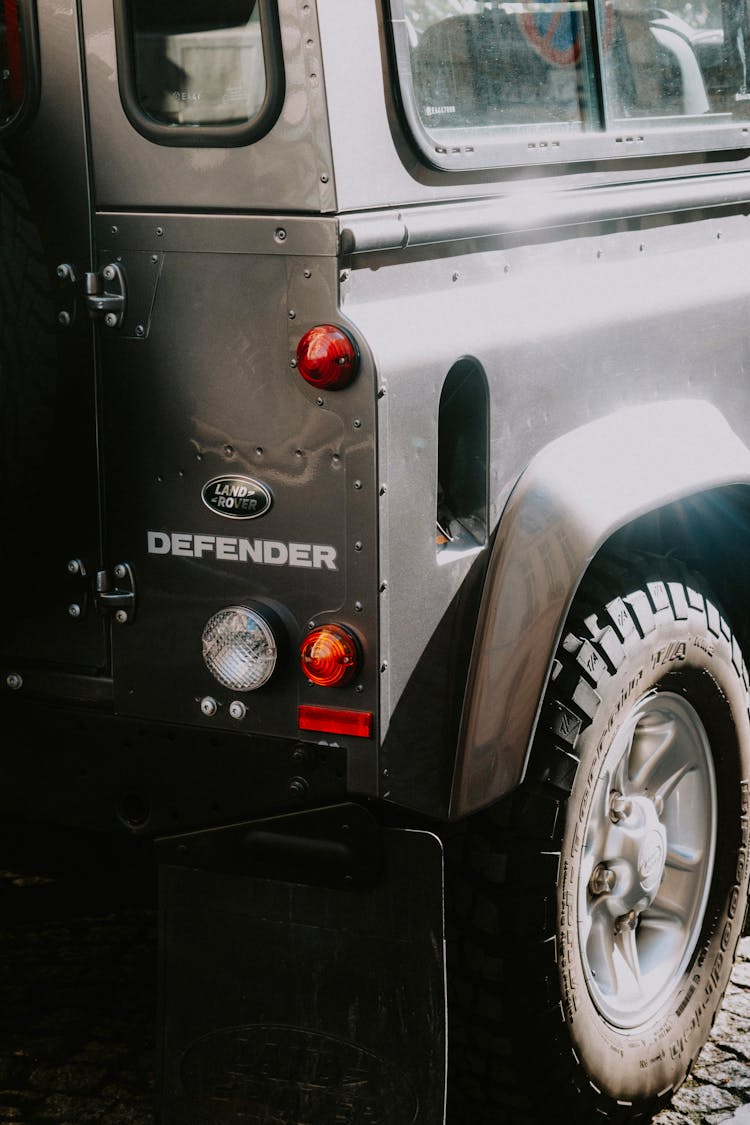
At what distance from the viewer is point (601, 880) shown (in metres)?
3.04

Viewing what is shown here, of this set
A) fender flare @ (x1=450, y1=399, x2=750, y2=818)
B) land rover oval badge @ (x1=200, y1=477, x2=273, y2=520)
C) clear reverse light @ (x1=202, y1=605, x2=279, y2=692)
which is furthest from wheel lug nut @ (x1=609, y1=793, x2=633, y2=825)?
land rover oval badge @ (x1=200, y1=477, x2=273, y2=520)

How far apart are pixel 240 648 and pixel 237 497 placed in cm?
24

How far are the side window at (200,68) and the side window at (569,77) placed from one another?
0.22 metres

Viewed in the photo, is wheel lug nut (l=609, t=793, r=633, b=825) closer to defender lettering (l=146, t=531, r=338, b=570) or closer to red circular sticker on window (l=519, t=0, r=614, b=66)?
defender lettering (l=146, t=531, r=338, b=570)

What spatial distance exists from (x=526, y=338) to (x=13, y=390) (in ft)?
2.83

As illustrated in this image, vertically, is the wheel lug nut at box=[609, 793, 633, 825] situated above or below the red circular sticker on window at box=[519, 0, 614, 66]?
below

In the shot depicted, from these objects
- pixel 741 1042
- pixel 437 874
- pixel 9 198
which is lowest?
pixel 741 1042

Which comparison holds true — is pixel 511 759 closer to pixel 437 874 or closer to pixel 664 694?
pixel 437 874

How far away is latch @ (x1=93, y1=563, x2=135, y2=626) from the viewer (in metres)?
2.62

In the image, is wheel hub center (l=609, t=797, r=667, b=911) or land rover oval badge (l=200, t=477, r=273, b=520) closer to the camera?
land rover oval badge (l=200, t=477, r=273, b=520)

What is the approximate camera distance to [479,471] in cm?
262

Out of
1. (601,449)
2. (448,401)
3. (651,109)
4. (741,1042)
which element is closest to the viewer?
(448,401)

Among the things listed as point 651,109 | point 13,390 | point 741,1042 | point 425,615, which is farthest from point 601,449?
point 741,1042

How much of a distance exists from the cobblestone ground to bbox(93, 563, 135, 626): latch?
34.9 inches
